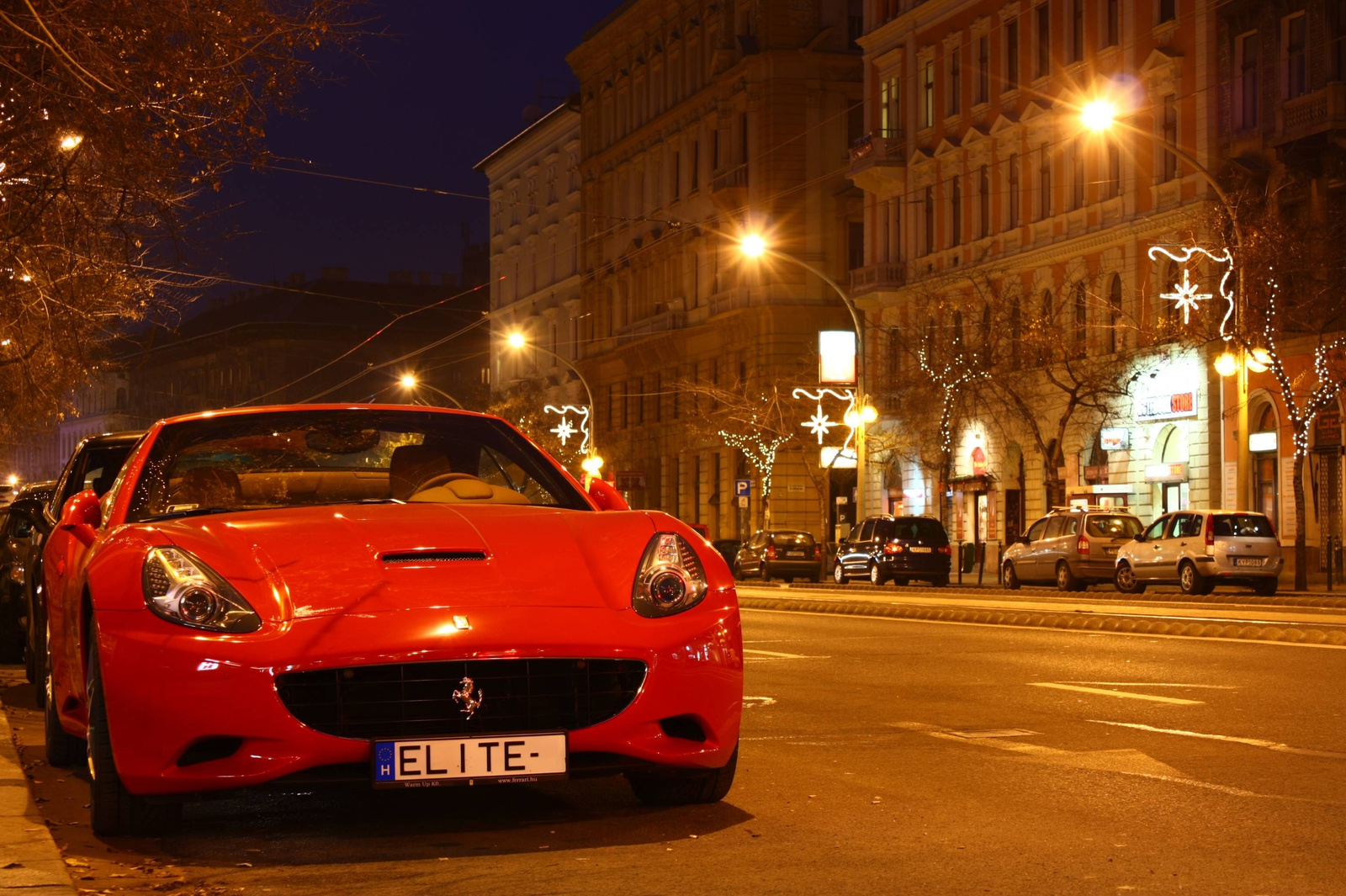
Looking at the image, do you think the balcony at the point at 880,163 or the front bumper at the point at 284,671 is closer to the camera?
the front bumper at the point at 284,671

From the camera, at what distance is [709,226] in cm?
7588

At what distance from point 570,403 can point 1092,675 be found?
74.0m

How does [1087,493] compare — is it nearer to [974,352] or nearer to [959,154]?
[974,352]

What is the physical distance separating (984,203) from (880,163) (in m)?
6.02

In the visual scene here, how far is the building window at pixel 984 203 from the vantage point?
55.6m

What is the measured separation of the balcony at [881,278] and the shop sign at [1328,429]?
18.6 meters

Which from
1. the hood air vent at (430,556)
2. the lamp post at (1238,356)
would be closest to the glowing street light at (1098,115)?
the lamp post at (1238,356)

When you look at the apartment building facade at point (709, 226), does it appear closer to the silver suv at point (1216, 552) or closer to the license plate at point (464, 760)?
the silver suv at point (1216, 552)

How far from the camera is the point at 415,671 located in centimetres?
600

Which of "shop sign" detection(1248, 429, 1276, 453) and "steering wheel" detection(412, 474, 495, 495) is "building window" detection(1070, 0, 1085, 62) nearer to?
"shop sign" detection(1248, 429, 1276, 453)

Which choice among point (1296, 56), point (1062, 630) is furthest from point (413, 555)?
point (1296, 56)

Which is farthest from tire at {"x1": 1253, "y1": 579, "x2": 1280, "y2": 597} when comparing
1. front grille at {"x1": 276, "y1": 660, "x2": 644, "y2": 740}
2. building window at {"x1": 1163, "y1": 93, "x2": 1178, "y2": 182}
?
front grille at {"x1": 276, "y1": 660, "x2": 644, "y2": 740}

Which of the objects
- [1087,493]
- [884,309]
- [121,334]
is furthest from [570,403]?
[121,334]

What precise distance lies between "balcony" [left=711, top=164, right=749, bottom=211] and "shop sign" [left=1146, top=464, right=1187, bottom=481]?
26.2 meters
